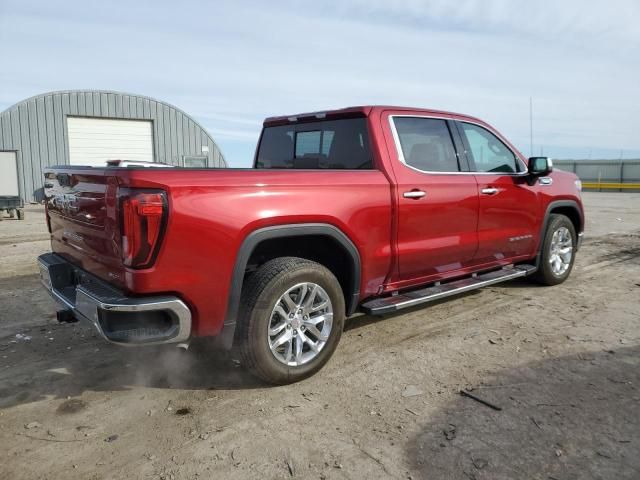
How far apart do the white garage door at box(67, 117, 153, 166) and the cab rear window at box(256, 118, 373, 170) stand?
682 inches

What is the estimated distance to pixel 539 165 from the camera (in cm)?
531

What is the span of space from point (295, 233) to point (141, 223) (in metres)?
Answer: 1.00

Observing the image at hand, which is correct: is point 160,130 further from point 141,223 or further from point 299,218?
point 141,223

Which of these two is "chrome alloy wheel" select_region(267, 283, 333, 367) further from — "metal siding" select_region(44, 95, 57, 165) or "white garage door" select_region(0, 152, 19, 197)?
"white garage door" select_region(0, 152, 19, 197)

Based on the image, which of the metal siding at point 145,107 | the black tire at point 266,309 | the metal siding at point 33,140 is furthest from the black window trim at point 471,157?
the metal siding at point 145,107

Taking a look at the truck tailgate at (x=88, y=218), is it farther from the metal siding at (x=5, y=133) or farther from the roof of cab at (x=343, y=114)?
the metal siding at (x=5, y=133)

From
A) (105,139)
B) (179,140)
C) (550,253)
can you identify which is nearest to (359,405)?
(550,253)

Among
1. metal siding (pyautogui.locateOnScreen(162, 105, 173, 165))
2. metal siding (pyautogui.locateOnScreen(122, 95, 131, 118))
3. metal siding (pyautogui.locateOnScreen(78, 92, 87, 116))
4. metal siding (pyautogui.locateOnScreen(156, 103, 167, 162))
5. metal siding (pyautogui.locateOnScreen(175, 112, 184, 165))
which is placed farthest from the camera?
metal siding (pyautogui.locateOnScreen(175, 112, 184, 165))

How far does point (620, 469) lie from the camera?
249cm

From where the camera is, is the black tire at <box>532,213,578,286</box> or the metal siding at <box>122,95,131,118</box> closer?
the black tire at <box>532,213,578,286</box>

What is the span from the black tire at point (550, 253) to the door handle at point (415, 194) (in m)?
2.29

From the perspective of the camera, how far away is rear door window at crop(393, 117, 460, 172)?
424cm

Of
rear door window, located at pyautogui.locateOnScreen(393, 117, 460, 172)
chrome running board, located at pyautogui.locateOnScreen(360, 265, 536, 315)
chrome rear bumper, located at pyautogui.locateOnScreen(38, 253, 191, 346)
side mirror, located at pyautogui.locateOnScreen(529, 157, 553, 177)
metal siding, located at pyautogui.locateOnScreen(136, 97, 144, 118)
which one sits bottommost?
chrome running board, located at pyautogui.locateOnScreen(360, 265, 536, 315)

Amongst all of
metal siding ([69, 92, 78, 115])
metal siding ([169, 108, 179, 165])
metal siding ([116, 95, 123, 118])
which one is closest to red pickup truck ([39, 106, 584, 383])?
metal siding ([69, 92, 78, 115])
